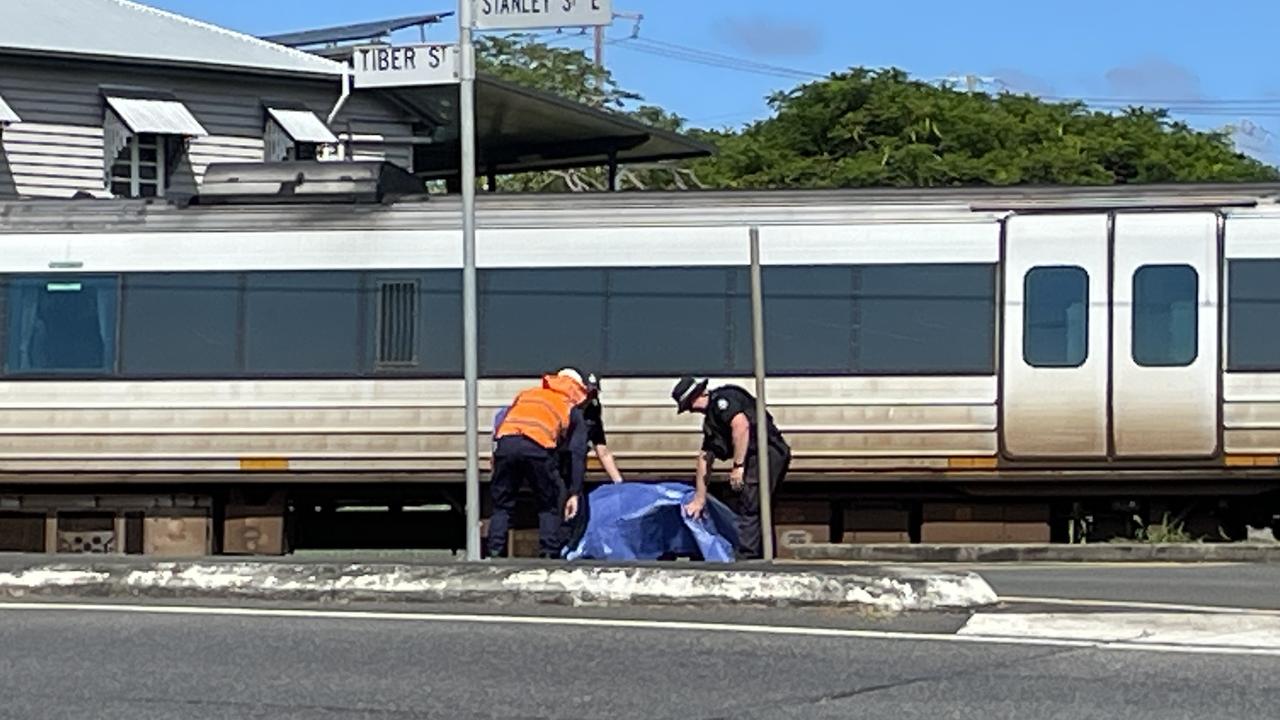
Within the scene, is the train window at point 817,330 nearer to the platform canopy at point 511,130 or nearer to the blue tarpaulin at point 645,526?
the blue tarpaulin at point 645,526

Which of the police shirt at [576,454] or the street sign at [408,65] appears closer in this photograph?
the street sign at [408,65]

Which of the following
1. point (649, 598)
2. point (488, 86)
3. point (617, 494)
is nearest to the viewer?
point (649, 598)

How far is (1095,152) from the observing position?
2050 inches

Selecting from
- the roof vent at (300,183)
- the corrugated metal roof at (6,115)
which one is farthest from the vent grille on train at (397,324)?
the corrugated metal roof at (6,115)

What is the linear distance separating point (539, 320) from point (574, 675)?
838 cm

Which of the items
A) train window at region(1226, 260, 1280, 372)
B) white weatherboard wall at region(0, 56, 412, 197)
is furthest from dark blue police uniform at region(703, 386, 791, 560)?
white weatherboard wall at region(0, 56, 412, 197)

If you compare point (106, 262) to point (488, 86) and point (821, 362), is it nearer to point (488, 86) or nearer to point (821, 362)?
point (821, 362)

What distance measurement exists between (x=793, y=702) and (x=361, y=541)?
33.9 feet

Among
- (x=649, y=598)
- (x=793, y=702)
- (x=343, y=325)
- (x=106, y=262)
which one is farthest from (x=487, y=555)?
(x=793, y=702)

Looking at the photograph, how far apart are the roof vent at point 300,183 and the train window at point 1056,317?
15.2 feet

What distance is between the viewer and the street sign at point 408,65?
12.6 m

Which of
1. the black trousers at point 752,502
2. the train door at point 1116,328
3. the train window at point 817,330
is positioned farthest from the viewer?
the train window at point 817,330

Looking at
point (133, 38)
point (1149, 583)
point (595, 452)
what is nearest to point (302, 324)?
point (595, 452)

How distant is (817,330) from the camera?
16.8 metres
